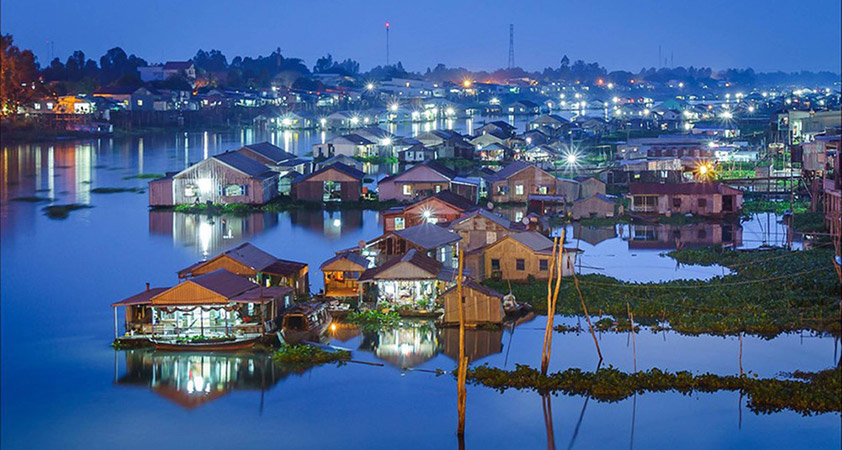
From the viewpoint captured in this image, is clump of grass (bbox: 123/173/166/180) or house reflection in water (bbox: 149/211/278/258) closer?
house reflection in water (bbox: 149/211/278/258)

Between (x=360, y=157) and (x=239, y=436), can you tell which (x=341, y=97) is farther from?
(x=239, y=436)

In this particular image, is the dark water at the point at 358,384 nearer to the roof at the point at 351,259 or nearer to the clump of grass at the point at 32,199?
the roof at the point at 351,259

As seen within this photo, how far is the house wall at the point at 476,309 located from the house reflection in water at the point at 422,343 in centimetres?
12

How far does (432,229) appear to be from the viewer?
38.5 ft

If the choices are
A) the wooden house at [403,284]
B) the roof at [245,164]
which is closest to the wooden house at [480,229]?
the wooden house at [403,284]

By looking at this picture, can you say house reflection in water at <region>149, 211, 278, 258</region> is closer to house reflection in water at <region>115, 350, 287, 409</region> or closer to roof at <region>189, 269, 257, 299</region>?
roof at <region>189, 269, 257, 299</region>

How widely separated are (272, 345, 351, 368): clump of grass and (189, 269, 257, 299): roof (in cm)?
74

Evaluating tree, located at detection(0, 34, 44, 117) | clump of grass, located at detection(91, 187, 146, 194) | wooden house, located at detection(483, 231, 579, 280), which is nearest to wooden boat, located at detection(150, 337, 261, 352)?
wooden house, located at detection(483, 231, 579, 280)

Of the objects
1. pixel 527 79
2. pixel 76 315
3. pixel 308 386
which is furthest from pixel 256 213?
pixel 527 79

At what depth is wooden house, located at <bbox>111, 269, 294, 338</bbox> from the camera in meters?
8.63

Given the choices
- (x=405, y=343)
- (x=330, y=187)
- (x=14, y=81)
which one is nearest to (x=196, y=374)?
(x=405, y=343)

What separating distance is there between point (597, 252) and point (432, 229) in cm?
224

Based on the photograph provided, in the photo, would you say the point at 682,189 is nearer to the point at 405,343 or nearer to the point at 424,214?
the point at 424,214

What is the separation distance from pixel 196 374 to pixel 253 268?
1.94 meters
